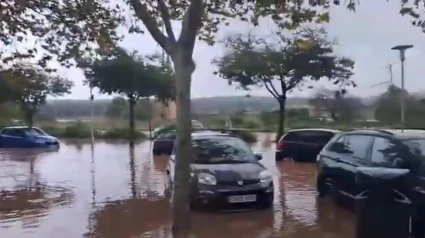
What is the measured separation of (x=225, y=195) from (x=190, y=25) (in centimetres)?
436

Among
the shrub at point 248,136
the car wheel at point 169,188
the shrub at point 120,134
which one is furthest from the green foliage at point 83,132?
the car wheel at point 169,188

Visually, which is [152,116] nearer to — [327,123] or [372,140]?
[327,123]

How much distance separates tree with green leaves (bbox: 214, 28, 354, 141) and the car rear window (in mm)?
9386

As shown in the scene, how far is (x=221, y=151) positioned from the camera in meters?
12.3

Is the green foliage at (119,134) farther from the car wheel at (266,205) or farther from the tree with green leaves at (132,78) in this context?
the car wheel at (266,205)

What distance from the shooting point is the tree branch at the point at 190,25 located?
7.36m

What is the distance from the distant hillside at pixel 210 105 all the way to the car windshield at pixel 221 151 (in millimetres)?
16132

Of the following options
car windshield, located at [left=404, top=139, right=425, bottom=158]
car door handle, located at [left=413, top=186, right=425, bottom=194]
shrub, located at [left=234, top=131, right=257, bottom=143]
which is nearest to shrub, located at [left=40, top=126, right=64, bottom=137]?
shrub, located at [left=234, top=131, right=257, bottom=143]

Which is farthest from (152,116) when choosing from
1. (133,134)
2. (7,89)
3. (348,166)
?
(348,166)

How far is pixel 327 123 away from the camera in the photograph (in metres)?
33.6

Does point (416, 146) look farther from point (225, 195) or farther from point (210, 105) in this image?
point (210, 105)

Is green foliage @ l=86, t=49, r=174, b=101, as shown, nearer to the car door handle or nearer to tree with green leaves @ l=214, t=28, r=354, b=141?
tree with green leaves @ l=214, t=28, r=354, b=141

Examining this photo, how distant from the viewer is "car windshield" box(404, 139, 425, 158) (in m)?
9.31

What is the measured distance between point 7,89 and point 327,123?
709 inches
